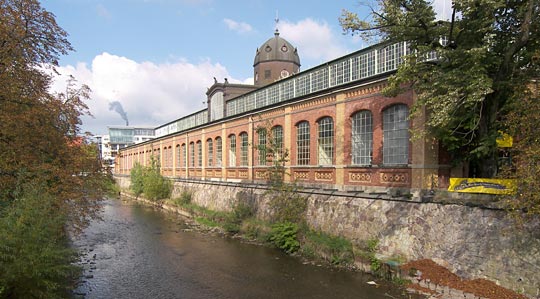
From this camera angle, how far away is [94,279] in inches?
493

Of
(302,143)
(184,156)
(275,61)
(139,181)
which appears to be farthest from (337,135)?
(139,181)

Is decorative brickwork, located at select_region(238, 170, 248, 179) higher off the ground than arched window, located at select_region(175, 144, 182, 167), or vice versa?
arched window, located at select_region(175, 144, 182, 167)

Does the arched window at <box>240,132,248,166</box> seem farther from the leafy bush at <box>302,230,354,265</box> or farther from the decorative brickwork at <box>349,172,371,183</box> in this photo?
→ the decorative brickwork at <box>349,172,371,183</box>

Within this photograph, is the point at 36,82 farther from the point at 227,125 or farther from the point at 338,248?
the point at 227,125

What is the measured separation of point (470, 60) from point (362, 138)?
19.6 ft

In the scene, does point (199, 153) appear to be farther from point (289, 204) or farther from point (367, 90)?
point (367, 90)

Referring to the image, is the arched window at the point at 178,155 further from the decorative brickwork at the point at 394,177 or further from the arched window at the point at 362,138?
the decorative brickwork at the point at 394,177

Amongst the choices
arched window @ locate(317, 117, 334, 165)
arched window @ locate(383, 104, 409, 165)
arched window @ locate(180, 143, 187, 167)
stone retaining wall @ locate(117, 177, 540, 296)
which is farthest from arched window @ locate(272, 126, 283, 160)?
arched window @ locate(180, 143, 187, 167)

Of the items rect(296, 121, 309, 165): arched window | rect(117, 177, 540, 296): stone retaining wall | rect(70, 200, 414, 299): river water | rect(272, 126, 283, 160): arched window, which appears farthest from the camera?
rect(272, 126, 283, 160): arched window

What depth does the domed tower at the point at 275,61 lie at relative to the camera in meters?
35.0

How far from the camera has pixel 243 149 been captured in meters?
24.2

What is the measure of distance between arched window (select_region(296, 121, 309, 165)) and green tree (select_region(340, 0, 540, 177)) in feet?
21.8

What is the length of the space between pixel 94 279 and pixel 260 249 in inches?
272

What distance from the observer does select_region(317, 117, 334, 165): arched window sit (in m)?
16.8
